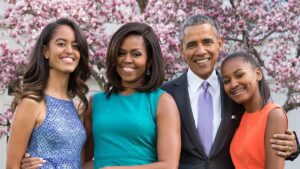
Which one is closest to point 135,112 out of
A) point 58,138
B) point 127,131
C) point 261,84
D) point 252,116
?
point 127,131

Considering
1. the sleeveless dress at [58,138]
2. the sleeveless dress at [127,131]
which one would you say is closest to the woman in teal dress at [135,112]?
the sleeveless dress at [127,131]

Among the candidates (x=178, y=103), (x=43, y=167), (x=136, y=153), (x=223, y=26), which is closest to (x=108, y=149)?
(x=136, y=153)

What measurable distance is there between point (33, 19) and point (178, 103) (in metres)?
3.82

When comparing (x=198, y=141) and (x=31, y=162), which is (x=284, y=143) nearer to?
(x=198, y=141)

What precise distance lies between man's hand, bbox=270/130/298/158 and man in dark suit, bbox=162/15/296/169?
105 millimetres

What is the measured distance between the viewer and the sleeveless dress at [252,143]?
12.7ft

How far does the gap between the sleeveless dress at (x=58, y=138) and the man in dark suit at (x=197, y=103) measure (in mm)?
753

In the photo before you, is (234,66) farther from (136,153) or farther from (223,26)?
(223,26)

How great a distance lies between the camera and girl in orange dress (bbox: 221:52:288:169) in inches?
150

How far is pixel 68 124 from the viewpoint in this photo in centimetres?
386

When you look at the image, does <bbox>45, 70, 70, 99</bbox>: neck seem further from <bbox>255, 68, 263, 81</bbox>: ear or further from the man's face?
<bbox>255, 68, 263, 81</bbox>: ear

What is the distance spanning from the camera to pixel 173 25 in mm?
7648

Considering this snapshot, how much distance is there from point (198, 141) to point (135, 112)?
0.58 meters

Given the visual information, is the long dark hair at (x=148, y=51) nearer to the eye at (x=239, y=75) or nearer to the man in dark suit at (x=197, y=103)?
the man in dark suit at (x=197, y=103)
